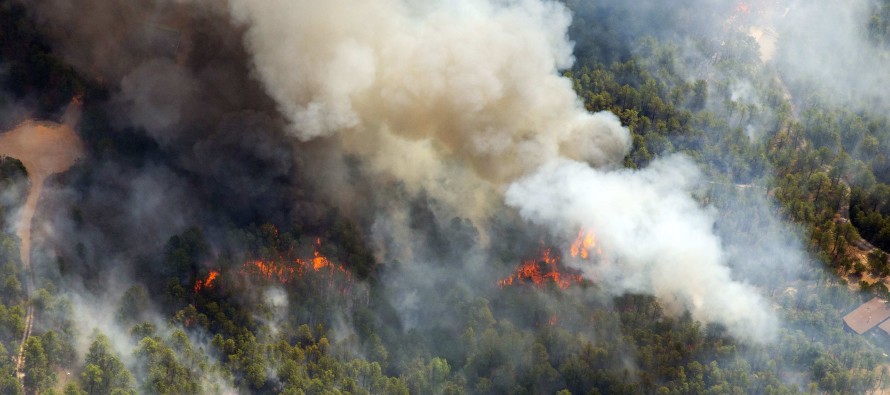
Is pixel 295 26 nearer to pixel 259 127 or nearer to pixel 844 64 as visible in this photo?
pixel 259 127

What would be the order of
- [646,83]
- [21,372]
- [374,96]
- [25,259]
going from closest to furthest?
[21,372] < [25,259] < [374,96] < [646,83]

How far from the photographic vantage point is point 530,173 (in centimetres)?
5944

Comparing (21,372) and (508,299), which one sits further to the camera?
(508,299)

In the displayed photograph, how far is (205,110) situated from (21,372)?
1730 cm

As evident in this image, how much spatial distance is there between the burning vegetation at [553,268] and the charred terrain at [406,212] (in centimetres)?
15

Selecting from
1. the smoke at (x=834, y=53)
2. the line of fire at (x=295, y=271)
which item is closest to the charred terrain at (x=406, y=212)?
the line of fire at (x=295, y=271)

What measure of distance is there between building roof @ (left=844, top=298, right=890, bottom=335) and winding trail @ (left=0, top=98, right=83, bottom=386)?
3376 centimetres

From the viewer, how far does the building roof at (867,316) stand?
5456 centimetres

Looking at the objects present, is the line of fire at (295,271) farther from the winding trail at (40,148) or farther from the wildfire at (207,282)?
the winding trail at (40,148)

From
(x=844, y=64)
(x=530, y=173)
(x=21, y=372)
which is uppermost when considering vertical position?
(x=844, y=64)

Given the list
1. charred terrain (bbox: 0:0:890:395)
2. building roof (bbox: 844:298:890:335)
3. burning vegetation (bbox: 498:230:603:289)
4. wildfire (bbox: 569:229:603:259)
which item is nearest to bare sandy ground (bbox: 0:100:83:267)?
charred terrain (bbox: 0:0:890:395)

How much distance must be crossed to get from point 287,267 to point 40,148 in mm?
12163

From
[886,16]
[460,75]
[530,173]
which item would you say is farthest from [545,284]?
[886,16]

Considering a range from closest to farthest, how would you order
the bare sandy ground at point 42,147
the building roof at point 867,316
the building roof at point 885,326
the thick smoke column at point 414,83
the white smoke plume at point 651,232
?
1. the building roof at point 885,326
2. the building roof at point 867,316
3. the white smoke plume at point 651,232
4. the bare sandy ground at point 42,147
5. the thick smoke column at point 414,83
